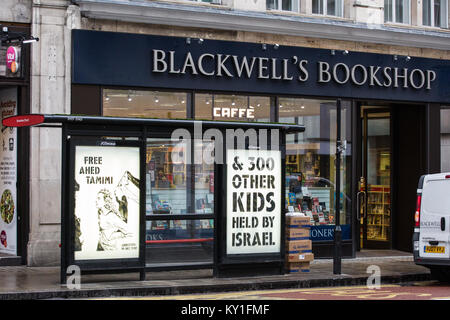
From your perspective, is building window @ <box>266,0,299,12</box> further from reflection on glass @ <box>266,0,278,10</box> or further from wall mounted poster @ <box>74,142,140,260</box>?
wall mounted poster @ <box>74,142,140,260</box>

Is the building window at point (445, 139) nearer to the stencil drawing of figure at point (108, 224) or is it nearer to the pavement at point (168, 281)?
the pavement at point (168, 281)

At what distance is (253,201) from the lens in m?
14.3

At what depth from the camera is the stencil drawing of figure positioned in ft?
42.9

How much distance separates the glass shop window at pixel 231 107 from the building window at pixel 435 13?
5741 millimetres

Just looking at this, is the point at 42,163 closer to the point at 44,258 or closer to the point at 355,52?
the point at 44,258

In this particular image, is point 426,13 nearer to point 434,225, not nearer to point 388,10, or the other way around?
point 388,10

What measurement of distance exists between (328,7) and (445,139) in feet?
16.2

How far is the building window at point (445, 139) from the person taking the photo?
20812 millimetres

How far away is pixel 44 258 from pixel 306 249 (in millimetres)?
5312

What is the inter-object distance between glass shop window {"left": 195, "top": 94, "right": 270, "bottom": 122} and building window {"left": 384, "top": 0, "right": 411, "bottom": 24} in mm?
4476

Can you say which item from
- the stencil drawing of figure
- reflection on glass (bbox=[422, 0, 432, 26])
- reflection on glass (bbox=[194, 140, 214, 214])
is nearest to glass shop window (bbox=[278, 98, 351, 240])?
reflection on glass (bbox=[422, 0, 432, 26])
